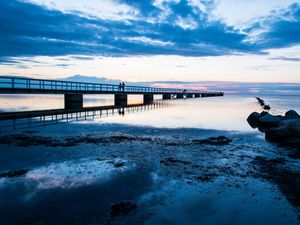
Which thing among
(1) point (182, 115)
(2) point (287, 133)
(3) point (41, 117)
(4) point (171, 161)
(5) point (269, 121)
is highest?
(2) point (287, 133)

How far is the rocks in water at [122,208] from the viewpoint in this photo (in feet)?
19.5

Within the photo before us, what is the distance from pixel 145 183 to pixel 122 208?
1.79m

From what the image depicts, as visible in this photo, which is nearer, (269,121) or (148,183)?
(148,183)

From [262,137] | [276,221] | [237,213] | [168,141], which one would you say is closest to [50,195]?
[237,213]

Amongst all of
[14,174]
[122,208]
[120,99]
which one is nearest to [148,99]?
[120,99]

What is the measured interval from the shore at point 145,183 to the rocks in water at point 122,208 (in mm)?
23

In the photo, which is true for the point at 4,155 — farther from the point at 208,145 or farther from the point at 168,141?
the point at 208,145

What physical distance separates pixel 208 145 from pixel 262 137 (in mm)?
5119

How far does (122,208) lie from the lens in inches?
243

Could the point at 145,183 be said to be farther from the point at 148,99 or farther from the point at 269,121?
the point at 148,99

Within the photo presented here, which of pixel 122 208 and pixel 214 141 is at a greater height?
pixel 122 208

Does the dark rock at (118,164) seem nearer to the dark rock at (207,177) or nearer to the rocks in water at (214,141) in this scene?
the dark rock at (207,177)

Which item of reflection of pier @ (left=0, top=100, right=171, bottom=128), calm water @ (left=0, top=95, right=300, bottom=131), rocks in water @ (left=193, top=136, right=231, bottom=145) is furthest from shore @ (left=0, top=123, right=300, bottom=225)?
calm water @ (left=0, top=95, right=300, bottom=131)

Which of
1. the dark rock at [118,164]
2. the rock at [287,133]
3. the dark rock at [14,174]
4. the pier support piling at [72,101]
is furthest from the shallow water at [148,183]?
the pier support piling at [72,101]
